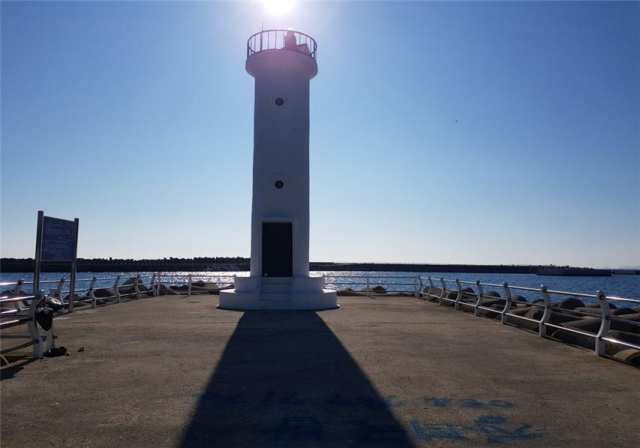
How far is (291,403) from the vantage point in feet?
16.5

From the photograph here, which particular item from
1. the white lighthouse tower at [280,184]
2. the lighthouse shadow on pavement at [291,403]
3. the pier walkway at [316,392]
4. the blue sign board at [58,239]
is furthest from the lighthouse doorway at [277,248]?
the lighthouse shadow on pavement at [291,403]

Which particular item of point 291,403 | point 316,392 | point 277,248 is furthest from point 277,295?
point 291,403

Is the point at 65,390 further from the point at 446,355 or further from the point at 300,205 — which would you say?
the point at 300,205

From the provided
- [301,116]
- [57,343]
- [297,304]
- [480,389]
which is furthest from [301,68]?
[480,389]

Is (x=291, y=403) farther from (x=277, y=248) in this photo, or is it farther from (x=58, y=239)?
(x=277, y=248)

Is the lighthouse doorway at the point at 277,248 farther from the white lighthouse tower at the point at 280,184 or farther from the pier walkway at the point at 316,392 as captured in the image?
the pier walkway at the point at 316,392

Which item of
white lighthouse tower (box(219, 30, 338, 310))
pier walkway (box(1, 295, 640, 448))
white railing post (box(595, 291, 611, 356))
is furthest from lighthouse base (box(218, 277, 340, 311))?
white railing post (box(595, 291, 611, 356))

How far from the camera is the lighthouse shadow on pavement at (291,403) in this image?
4.08 m

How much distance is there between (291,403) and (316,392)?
505mm

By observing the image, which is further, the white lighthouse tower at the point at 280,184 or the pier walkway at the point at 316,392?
the white lighthouse tower at the point at 280,184

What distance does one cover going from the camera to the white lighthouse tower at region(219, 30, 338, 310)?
15.0m

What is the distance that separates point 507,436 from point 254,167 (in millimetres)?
12402

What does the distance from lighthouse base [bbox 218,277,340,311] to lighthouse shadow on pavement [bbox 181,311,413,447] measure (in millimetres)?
6179

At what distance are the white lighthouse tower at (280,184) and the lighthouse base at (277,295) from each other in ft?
0.10
